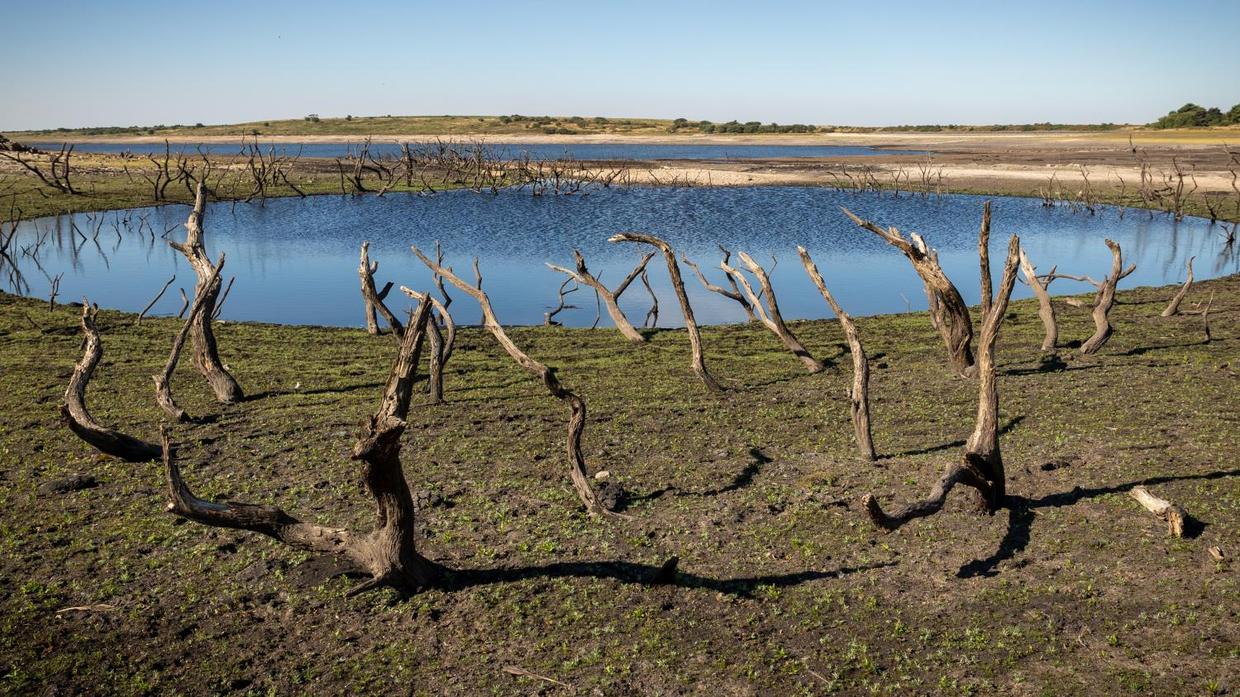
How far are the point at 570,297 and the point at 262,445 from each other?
1691 centimetres

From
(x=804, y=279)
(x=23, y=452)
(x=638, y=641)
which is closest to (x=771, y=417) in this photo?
(x=638, y=641)

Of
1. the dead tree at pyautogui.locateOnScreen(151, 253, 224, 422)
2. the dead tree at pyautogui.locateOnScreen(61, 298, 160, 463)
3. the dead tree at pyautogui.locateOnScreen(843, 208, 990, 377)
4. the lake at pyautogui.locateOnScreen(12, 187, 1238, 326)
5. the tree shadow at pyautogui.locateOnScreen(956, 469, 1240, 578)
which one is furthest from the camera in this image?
the lake at pyautogui.locateOnScreen(12, 187, 1238, 326)

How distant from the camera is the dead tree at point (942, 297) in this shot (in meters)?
11.2

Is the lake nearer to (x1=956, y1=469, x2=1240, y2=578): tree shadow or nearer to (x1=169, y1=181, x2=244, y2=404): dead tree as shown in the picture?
(x1=169, y1=181, x2=244, y2=404): dead tree

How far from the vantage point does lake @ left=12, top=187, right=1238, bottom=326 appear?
2856cm

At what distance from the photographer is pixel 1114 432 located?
→ 39.9 ft

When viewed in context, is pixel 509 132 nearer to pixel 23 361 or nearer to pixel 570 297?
pixel 570 297

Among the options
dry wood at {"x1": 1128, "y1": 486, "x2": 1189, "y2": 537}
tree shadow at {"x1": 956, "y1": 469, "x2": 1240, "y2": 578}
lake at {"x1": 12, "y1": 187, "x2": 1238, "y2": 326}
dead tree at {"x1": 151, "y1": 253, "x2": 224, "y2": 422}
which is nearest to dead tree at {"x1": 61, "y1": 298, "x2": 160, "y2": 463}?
dead tree at {"x1": 151, "y1": 253, "x2": 224, "y2": 422}

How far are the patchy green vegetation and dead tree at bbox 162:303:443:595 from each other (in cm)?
30

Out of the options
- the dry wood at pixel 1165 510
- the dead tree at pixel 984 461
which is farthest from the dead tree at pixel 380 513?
the dry wood at pixel 1165 510

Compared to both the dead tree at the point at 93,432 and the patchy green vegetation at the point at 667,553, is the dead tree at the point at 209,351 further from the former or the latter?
the dead tree at the point at 93,432

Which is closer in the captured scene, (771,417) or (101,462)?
(101,462)

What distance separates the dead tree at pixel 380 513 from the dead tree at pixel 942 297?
217 inches

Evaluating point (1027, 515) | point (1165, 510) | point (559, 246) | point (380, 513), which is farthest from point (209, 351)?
point (559, 246)
